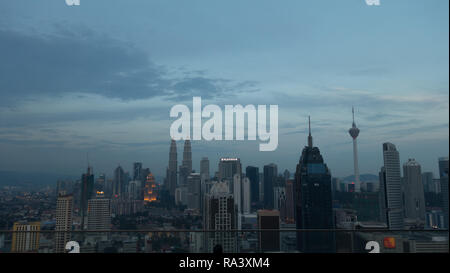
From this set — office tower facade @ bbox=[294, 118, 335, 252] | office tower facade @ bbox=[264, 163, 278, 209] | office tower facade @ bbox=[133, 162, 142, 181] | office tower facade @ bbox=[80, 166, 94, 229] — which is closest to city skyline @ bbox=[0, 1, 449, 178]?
office tower facade @ bbox=[80, 166, 94, 229]

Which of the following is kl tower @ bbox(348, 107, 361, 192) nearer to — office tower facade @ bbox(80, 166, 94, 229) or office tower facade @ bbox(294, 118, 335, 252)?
office tower facade @ bbox(294, 118, 335, 252)

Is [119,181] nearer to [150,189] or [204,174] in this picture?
[150,189]

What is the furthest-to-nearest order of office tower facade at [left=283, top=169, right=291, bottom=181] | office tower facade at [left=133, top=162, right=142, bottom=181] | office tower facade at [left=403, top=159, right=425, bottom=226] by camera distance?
office tower facade at [left=283, top=169, right=291, bottom=181], office tower facade at [left=133, top=162, right=142, bottom=181], office tower facade at [left=403, top=159, right=425, bottom=226]

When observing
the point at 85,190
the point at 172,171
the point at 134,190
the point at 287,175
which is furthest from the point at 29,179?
the point at 287,175

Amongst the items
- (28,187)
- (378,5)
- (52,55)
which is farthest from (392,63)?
(28,187)

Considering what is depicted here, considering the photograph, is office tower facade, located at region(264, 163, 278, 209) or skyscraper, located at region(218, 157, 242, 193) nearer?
skyscraper, located at region(218, 157, 242, 193)

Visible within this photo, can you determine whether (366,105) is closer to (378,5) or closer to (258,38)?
(378,5)

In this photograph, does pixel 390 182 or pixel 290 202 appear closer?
pixel 390 182
